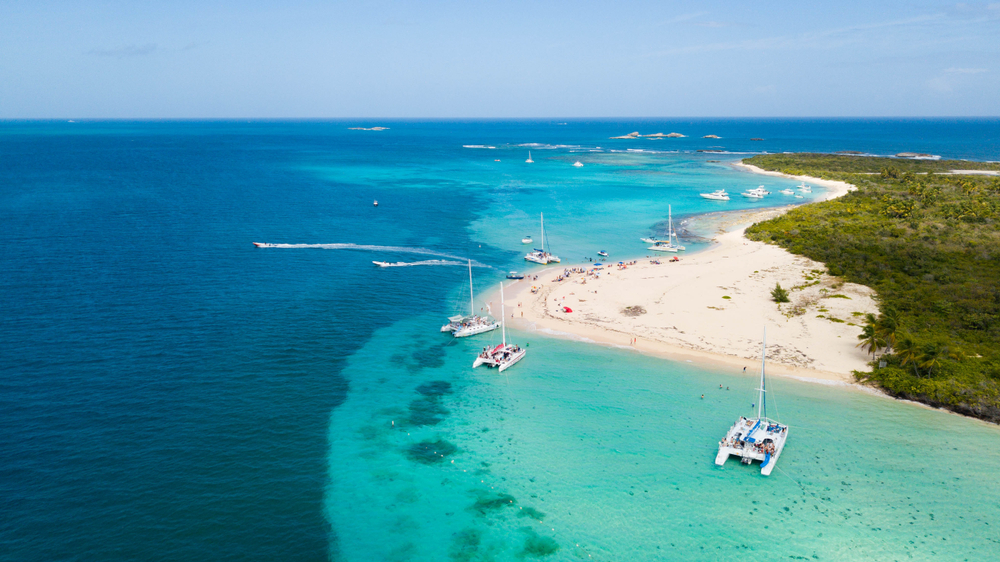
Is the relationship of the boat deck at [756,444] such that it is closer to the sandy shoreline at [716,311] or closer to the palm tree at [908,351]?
the sandy shoreline at [716,311]

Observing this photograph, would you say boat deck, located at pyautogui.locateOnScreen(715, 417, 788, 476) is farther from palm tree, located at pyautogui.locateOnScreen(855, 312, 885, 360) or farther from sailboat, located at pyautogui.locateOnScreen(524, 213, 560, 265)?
sailboat, located at pyautogui.locateOnScreen(524, 213, 560, 265)

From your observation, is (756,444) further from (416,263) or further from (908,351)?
(416,263)

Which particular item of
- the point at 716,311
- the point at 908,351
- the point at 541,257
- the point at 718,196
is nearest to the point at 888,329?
→ the point at 908,351

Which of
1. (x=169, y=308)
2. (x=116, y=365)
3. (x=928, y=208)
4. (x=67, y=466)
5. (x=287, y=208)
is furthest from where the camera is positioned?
(x=287, y=208)

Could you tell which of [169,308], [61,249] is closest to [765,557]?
[169,308]

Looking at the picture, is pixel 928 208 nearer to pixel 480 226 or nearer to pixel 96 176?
pixel 480 226

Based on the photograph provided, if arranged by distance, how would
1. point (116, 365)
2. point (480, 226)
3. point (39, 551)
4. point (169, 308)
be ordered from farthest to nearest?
point (480, 226), point (169, 308), point (116, 365), point (39, 551)
